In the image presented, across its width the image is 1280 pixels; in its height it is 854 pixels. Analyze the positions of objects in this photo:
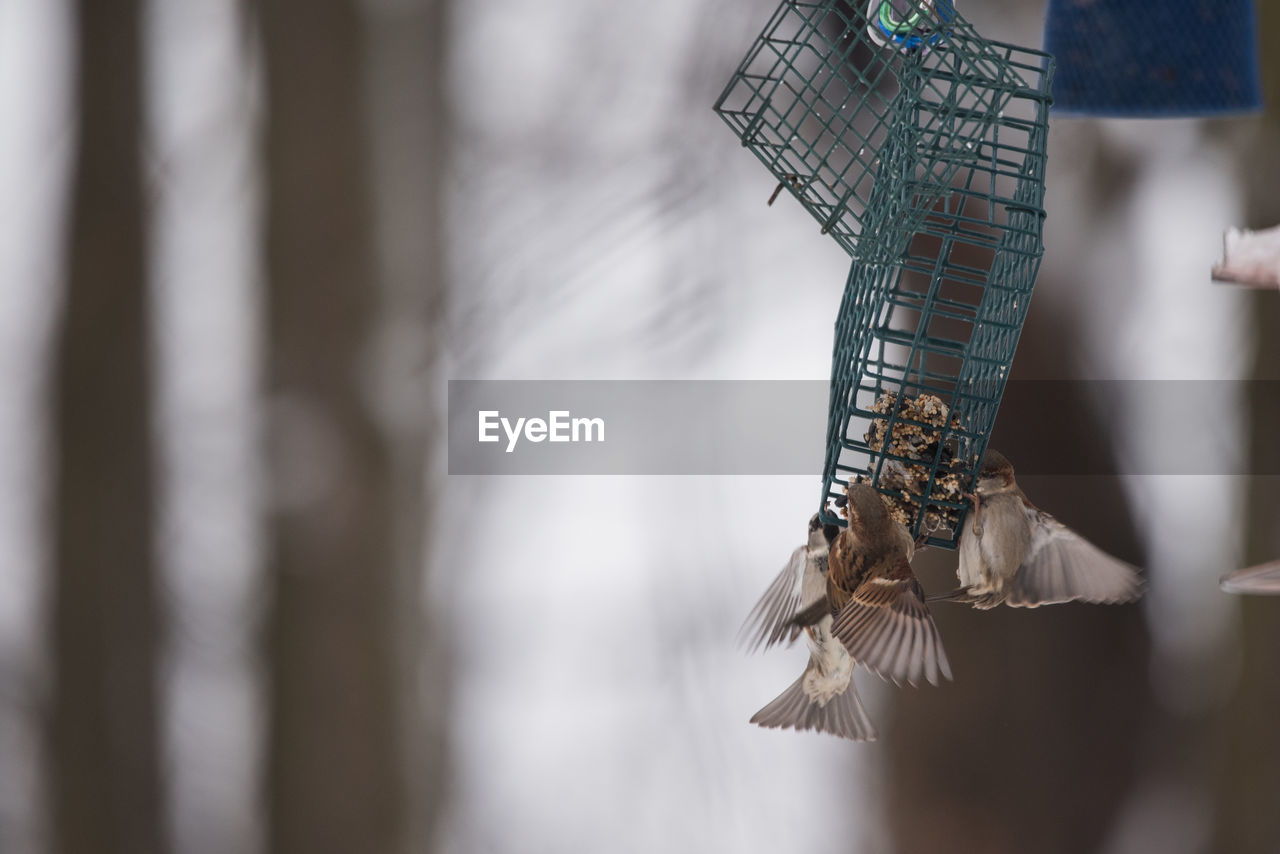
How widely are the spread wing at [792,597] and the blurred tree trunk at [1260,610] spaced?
1404 mm

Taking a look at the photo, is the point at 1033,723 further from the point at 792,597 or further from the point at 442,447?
the point at 442,447

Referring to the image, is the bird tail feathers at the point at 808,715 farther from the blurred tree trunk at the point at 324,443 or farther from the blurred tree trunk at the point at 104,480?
the blurred tree trunk at the point at 104,480

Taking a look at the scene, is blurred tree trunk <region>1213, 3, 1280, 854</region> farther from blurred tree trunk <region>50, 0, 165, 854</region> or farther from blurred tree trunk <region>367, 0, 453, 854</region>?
blurred tree trunk <region>50, 0, 165, 854</region>

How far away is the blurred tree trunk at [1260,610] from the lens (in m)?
2.11

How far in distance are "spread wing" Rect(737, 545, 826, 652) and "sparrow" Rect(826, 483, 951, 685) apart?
0.10 metres

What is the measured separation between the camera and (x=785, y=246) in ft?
6.72

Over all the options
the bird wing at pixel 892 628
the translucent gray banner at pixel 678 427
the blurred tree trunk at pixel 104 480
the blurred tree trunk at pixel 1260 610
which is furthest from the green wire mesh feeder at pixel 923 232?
the blurred tree trunk at pixel 104 480

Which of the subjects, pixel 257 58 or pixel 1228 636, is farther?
pixel 1228 636

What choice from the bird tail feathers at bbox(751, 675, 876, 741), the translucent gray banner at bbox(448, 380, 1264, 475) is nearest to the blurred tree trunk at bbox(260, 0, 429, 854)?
the translucent gray banner at bbox(448, 380, 1264, 475)

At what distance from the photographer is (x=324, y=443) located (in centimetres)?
205

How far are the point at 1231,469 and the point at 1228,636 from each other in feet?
1.17

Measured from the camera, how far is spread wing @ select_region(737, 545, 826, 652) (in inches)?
47.3

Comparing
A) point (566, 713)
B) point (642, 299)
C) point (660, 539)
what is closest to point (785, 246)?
point (642, 299)

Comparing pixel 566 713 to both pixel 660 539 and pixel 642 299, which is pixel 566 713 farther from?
pixel 642 299
